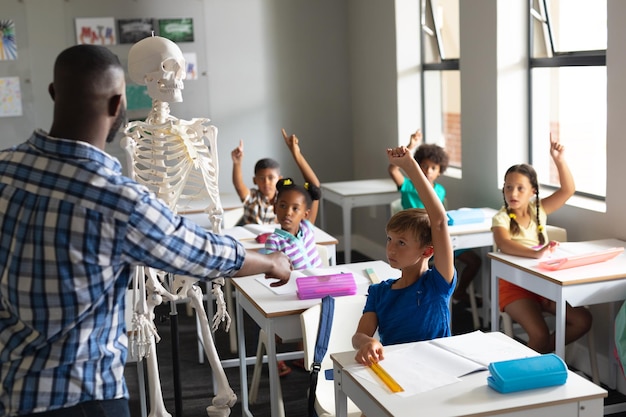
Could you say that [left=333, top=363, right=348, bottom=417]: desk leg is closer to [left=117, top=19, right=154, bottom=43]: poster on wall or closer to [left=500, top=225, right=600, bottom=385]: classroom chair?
[left=500, top=225, right=600, bottom=385]: classroom chair

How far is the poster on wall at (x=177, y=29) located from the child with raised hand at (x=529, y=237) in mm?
3625

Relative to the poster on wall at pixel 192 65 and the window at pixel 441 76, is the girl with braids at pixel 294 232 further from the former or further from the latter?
the poster on wall at pixel 192 65

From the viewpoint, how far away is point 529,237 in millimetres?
4270

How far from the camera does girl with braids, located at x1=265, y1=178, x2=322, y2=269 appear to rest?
159 inches

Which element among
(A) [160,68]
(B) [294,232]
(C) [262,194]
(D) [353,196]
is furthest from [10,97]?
(A) [160,68]

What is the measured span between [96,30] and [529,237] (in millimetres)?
4135

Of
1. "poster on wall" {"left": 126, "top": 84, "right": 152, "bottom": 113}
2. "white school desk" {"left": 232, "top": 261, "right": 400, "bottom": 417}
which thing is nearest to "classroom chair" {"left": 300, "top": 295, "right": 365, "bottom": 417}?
"white school desk" {"left": 232, "top": 261, "right": 400, "bottom": 417}

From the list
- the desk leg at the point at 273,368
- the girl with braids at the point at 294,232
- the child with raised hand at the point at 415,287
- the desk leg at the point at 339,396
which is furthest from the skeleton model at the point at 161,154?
the desk leg at the point at 339,396

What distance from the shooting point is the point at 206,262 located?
1.75 metres

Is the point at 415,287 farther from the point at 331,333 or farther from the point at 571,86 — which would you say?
the point at 571,86

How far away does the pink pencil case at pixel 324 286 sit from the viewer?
3.33m

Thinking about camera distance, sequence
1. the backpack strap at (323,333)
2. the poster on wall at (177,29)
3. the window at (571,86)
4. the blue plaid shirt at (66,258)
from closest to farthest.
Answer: the blue plaid shirt at (66,258) → the backpack strap at (323,333) → the window at (571,86) → the poster on wall at (177,29)

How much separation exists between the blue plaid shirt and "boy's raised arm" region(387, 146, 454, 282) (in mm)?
1025

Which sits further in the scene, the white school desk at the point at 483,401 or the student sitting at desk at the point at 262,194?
the student sitting at desk at the point at 262,194
